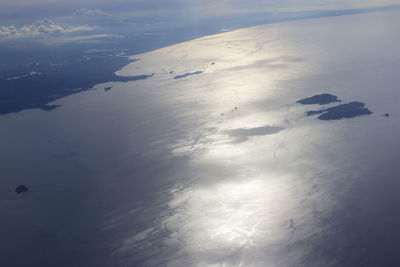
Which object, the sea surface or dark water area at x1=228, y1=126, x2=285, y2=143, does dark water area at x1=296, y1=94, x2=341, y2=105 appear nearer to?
the sea surface

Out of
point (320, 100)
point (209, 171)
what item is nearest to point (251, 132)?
point (209, 171)

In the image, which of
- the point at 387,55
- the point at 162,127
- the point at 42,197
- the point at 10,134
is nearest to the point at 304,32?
the point at 387,55

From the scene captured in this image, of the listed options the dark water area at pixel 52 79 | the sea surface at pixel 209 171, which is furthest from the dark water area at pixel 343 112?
the dark water area at pixel 52 79

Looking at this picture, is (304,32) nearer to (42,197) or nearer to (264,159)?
(264,159)

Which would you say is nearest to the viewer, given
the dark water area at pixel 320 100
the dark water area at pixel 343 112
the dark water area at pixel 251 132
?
the dark water area at pixel 251 132

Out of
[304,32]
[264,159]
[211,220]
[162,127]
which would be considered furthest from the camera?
[304,32]

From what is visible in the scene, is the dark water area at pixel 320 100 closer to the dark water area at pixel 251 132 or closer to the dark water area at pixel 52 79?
the dark water area at pixel 251 132
